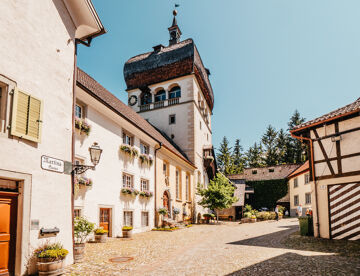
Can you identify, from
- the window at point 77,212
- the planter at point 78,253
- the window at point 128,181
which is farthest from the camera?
the window at point 128,181

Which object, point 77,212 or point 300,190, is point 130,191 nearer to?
point 77,212

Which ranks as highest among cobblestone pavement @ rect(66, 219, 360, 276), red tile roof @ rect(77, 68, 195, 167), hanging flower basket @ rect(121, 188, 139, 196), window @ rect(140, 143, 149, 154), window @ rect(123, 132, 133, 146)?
red tile roof @ rect(77, 68, 195, 167)

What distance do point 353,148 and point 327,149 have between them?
1151 mm

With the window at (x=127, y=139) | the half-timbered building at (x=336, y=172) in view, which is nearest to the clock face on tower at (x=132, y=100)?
the window at (x=127, y=139)

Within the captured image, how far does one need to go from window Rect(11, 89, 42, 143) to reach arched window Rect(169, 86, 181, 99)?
24426 mm

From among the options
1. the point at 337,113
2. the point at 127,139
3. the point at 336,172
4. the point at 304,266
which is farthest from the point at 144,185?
the point at 304,266

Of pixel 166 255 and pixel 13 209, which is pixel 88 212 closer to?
pixel 166 255

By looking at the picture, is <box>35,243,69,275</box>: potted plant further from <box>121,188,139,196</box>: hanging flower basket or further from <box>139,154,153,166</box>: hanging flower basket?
<box>139,154,153,166</box>: hanging flower basket

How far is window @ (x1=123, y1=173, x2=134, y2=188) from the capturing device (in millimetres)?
16328

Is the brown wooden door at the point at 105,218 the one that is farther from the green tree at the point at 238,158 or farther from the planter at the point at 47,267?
the green tree at the point at 238,158

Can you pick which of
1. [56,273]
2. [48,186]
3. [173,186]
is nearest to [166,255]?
[56,273]

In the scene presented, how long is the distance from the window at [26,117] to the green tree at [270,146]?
58.1 metres

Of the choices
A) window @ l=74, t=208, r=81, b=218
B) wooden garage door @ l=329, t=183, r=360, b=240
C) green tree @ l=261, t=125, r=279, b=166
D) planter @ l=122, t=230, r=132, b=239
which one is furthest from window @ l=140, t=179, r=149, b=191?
green tree @ l=261, t=125, r=279, b=166

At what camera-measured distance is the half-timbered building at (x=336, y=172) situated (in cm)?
1227
